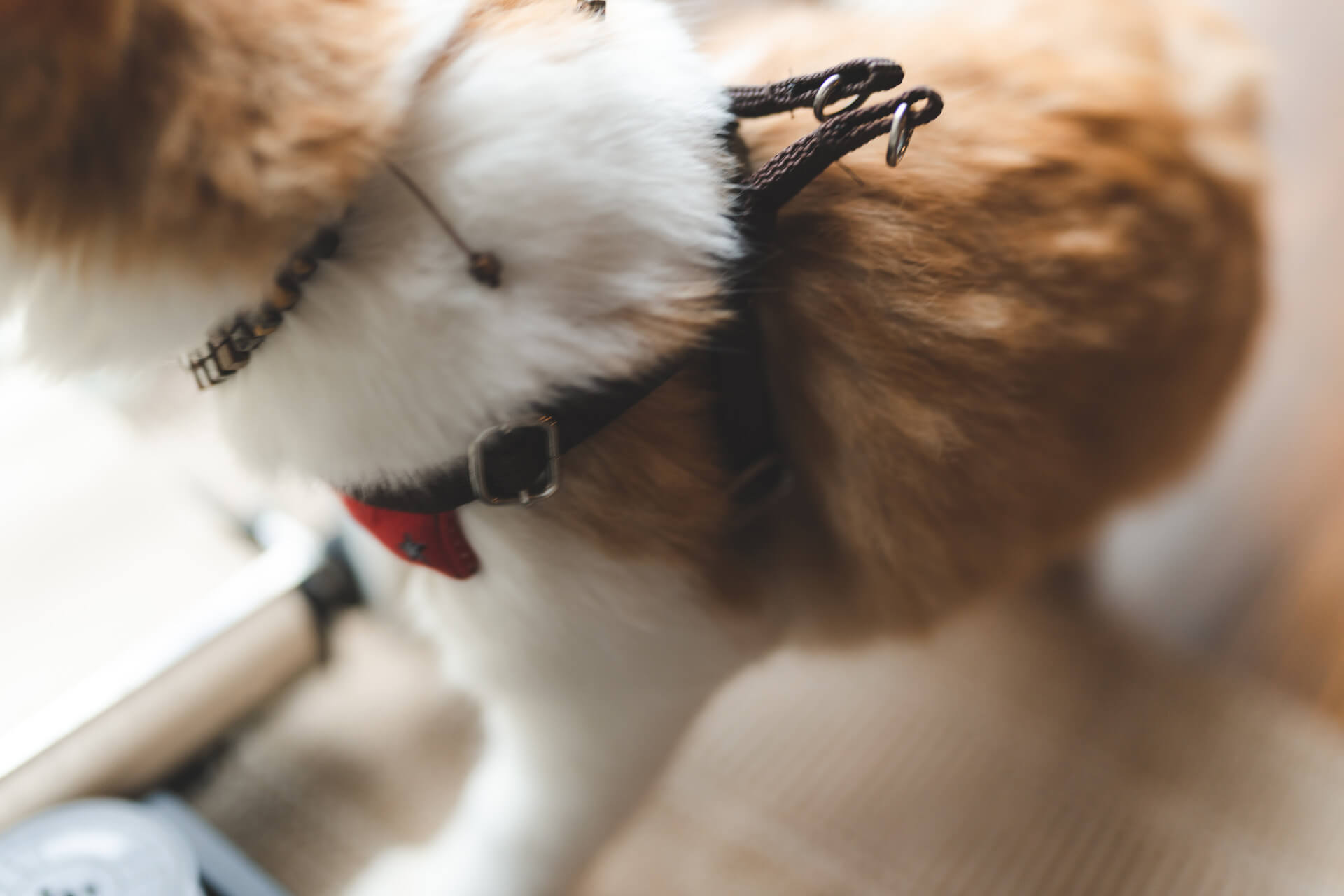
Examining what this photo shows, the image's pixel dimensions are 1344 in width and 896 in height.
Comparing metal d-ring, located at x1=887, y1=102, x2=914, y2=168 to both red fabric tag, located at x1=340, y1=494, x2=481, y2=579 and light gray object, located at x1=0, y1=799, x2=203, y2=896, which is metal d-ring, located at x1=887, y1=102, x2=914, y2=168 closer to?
red fabric tag, located at x1=340, y1=494, x2=481, y2=579

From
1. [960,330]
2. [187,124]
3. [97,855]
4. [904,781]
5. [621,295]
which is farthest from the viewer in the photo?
[904,781]

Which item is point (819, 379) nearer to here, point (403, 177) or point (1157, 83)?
point (403, 177)

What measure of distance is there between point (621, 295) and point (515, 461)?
0.09m

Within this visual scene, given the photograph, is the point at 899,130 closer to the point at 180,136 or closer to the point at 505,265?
the point at 505,265

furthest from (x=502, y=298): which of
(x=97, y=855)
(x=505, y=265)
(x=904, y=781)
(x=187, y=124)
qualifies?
(x=904, y=781)

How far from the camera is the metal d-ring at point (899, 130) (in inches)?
17.9

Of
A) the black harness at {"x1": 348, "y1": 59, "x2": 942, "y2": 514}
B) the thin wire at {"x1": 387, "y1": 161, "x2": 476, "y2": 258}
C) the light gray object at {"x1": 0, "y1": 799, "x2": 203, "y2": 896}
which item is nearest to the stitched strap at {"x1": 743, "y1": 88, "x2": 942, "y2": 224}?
the black harness at {"x1": 348, "y1": 59, "x2": 942, "y2": 514}

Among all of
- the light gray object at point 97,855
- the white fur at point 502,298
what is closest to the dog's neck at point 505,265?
the white fur at point 502,298

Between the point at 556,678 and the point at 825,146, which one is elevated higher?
the point at 825,146

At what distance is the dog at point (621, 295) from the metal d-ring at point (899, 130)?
42 mm

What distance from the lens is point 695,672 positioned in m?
0.58

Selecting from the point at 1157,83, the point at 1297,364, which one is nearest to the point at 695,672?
the point at 1157,83

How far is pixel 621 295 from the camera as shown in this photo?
0.43 m

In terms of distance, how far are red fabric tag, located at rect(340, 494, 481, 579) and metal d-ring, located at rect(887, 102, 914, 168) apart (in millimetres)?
294
